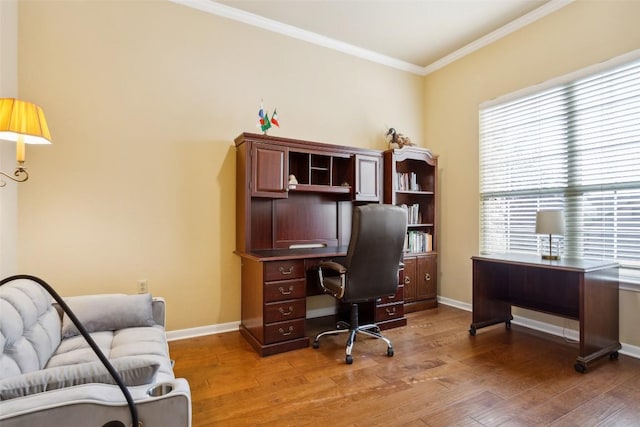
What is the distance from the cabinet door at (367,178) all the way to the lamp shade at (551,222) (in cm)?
152

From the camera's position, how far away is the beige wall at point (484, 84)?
8.77 ft

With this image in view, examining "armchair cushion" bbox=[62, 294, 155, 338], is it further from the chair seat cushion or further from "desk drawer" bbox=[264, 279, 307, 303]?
Answer: "desk drawer" bbox=[264, 279, 307, 303]

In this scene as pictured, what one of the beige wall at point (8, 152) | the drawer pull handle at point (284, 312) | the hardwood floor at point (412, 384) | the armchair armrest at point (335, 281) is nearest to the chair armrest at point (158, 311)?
the hardwood floor at point (412, 384)

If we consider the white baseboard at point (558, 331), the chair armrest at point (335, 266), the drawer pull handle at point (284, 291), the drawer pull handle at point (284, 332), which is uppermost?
the chair armrest at point (335, 266)

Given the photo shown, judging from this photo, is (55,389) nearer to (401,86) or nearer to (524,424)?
(524,424)

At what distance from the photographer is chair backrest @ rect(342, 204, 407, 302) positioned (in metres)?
2.41

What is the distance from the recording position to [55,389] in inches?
43.2

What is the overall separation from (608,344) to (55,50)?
484 centimetres

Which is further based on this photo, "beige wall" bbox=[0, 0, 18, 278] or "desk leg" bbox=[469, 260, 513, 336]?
"desk leg" bbox=[469, 260, 513, 336]

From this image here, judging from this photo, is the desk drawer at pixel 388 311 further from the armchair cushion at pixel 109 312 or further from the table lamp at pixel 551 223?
the armchair cushion at pixel 109 312

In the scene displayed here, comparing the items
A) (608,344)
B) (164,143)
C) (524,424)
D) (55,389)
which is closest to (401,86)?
(164,143)

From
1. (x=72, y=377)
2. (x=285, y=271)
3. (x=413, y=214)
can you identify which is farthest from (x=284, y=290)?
(x=413, y=214)

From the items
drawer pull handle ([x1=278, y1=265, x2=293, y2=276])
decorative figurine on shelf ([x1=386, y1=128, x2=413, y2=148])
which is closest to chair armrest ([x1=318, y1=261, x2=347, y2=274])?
drawer pull handle ([x1=278, y1=265, x2=293, y2=276])

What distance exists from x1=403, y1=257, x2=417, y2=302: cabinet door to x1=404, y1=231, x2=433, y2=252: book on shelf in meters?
0.17
